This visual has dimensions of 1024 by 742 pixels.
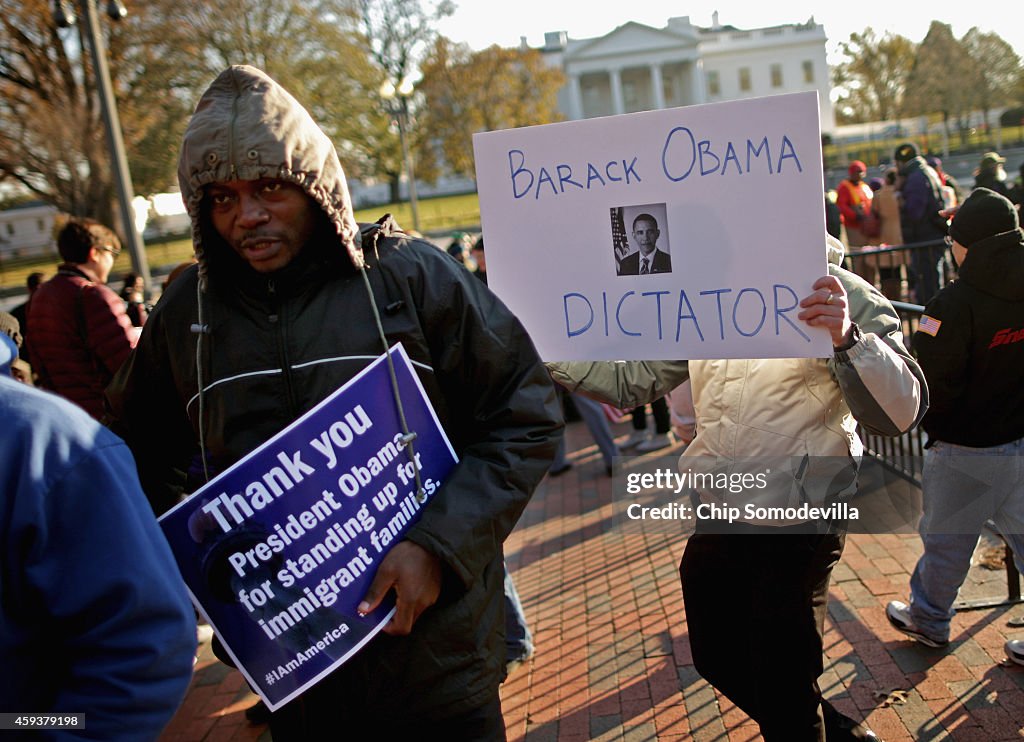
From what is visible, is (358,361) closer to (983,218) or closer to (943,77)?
(983,218)

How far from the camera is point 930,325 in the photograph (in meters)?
3.40

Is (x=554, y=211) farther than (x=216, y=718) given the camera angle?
No

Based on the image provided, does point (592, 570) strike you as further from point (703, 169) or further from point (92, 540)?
point (92, 540)

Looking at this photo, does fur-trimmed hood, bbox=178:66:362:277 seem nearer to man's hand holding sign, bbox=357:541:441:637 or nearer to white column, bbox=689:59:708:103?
man's hand holding sign, bbox=357:541:441:637

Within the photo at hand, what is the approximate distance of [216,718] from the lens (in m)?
4.05

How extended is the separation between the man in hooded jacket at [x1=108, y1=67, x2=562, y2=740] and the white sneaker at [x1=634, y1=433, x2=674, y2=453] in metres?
5.65

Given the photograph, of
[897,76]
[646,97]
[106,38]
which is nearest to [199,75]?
[106,38]

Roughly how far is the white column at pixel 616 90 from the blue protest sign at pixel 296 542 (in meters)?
80.6

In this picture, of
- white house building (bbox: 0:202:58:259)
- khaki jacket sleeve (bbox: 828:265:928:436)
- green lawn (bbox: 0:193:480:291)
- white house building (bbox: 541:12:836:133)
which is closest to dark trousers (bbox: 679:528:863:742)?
khaki jacket sleeve (bbox: 828:265:928:436)

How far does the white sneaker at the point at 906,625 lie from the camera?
142 inches

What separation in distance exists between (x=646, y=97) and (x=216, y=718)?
270ft

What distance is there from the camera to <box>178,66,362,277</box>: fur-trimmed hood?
1.87 m

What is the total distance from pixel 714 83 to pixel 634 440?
8252 centimetres

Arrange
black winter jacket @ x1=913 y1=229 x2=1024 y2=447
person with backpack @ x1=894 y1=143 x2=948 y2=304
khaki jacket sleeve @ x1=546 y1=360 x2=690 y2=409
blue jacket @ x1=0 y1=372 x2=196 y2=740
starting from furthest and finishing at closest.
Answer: person with backpack @ x1=894 y1=143 x2=948 y2=304, black winter jacket @ x1=913 y1=229 x2=1024 y2=447, khaki jacket sleeve @ x1=546 y1=360 x2=690 y2=409, blue jacket @ x1=0 y1=372 x2=196 y2=740
